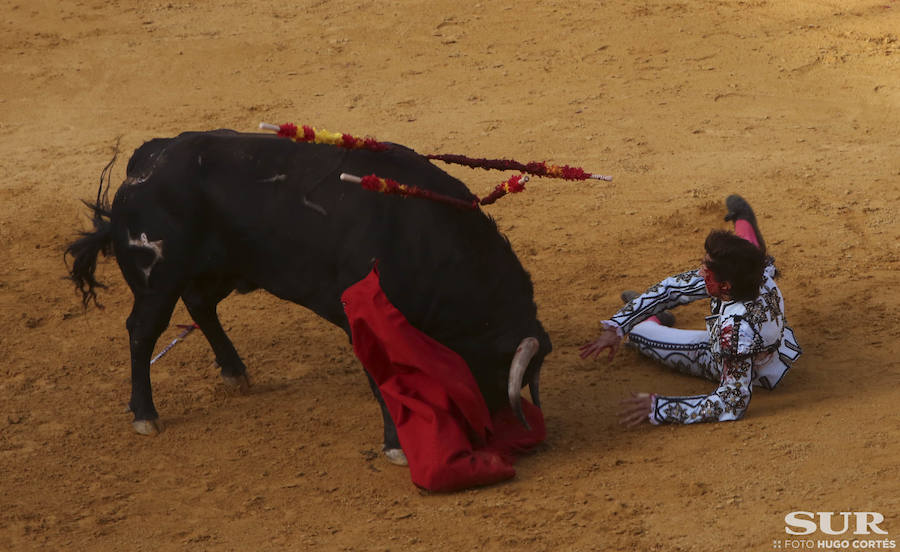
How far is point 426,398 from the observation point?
4879mm

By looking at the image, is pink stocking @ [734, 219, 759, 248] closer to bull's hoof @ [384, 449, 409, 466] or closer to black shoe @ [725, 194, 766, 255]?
black shoe @ [725, 194, 766, 255]

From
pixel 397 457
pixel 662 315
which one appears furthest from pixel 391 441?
pixel 662 315

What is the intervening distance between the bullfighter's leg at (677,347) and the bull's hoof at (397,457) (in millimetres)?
1503

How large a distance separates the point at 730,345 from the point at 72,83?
297 inches

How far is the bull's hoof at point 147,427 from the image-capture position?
5.58 meters

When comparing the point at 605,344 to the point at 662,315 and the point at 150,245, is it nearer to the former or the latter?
the point at 662,315

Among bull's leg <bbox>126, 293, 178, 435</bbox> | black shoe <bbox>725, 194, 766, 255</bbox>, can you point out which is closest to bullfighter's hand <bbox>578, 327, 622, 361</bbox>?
black shoe <bbox>725, 194, 766, 255</bbox>

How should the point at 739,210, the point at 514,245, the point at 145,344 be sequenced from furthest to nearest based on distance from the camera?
the point at 514,245, the point at 739,210, the point at 145,344

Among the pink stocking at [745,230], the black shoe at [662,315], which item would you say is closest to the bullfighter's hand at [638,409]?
the black shoe at [662,315]

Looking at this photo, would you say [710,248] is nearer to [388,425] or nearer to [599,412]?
[599,412]

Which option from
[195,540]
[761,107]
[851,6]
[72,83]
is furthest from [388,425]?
[851,6]

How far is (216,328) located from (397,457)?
4.51 ft

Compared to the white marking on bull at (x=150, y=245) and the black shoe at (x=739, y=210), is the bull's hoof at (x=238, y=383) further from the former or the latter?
the black shoe at (x=739, y=210)

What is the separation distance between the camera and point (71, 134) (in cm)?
968
